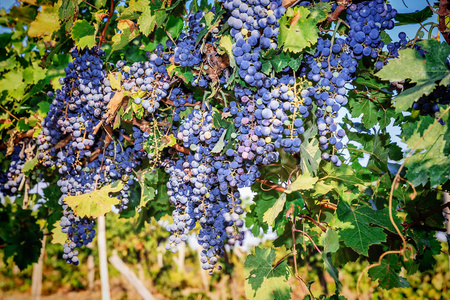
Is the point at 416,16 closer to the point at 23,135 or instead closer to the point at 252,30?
the point at 252,30

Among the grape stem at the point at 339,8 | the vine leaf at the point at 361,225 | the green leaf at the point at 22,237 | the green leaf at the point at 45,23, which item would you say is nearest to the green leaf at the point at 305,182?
the vine leaf at the point at 361,225

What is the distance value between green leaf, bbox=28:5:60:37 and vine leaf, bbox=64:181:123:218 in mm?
1254

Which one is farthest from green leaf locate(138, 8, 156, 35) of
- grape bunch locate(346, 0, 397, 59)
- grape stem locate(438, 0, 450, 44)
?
grape stem locate(438, 0, 450, 44)

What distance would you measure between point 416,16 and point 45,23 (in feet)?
7.71

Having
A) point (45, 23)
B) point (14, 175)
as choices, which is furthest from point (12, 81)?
point (14, 175)

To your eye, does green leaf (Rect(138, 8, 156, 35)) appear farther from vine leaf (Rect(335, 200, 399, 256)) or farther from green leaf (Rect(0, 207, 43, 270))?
green leaf (Rect(0, 207, 43, 270))

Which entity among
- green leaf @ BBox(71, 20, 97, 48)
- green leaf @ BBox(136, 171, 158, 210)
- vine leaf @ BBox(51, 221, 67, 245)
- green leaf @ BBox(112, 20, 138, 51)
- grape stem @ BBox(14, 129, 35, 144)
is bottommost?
vine leaf @ BBox(51, 221, 67, 245)

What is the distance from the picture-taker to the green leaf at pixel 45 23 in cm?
216

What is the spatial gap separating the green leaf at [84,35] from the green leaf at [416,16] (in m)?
1.71

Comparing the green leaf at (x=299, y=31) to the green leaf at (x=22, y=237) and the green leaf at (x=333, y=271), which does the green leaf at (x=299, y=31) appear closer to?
the green leaf at (x=333, y=271)

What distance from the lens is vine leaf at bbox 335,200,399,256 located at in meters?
1.42

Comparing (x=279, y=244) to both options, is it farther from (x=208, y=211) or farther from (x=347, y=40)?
(x=347, y=40)

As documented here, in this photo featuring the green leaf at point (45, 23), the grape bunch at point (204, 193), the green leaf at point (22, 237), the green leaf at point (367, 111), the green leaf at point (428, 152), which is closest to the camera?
the green leaf at point (428, 152)

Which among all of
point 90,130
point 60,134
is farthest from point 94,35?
point 60,134
